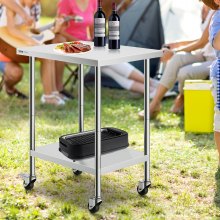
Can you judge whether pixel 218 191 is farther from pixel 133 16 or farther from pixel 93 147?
pixel 133 16

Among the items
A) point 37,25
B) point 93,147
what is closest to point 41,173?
point 93,147

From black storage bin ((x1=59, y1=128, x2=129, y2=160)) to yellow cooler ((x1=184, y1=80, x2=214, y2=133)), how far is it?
1.41 meters

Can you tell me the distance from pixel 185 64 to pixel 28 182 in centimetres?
231

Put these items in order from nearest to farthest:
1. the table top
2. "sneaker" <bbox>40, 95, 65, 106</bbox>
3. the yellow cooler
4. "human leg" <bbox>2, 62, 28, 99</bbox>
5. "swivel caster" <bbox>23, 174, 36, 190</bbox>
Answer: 1. the table top
2. "swivel caster" <bbox>23, 174, 36, 190</bbox>
3. the yellow cooler
4. "sneaker" <bbox>40, 95, 65, 106</bbox>
5. "human leg" <bbox>2, 62, 28, 99</bbox>

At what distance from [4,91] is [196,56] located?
1.99 meters

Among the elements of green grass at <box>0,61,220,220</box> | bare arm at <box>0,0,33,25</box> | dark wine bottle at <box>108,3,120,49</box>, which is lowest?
green grass at <box>0,61,220,220</box>

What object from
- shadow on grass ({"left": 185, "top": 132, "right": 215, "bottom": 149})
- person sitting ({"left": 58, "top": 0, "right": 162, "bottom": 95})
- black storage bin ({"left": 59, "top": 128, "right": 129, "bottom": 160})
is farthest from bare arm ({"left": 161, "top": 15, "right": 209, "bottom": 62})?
black storage bin ({"left": 59, "top": 128, "right": 129, "bottom": 160})

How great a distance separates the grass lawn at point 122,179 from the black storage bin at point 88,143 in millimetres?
233

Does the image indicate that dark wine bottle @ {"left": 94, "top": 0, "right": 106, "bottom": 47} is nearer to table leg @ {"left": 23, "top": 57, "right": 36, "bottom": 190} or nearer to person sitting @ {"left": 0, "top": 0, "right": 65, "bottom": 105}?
table leg @ {"left": 23, "top": 57, "right": 36, "bottom": 190}

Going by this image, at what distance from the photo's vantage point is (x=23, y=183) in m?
4.46

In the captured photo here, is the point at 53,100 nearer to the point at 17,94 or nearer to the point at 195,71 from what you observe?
the point at 17,94

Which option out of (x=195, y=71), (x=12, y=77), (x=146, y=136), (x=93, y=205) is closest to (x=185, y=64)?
(x=195, y=71)

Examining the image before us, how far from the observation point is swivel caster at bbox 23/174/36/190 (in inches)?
173

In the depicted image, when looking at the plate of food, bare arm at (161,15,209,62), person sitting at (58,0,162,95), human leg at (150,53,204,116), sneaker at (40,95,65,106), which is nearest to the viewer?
the plate of food
